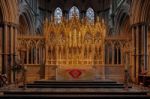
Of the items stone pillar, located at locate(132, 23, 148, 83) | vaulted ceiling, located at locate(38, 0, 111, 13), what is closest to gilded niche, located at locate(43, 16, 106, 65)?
stone pillar, located at locate(132, 23, 148, 83)

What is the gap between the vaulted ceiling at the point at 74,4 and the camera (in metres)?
31.7

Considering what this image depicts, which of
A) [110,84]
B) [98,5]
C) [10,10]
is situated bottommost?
[110,84]

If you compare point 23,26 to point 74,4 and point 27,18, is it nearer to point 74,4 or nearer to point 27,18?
point 27,18

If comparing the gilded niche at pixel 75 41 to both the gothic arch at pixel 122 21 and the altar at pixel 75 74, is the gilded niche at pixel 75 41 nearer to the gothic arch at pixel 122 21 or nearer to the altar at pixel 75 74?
the altar at pixel 75 74

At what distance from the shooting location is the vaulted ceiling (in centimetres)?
3170

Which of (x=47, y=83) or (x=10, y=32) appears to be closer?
(x=47, y=83)

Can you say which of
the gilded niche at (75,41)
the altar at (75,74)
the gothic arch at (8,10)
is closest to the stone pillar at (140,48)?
the gilded niche at (75,41)

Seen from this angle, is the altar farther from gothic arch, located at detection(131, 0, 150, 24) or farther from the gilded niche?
gothic arch, located at detection(131, 0, 150, 24)

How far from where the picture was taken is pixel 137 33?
17953mm

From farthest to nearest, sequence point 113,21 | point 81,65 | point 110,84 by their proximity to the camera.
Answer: point 113,21 → point 81,65 → point 110,84

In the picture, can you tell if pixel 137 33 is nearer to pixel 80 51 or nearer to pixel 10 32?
pixel 80 51

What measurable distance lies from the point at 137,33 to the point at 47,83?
22.3 ft

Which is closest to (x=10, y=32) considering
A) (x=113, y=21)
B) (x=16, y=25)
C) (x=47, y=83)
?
(x=16, y=25)

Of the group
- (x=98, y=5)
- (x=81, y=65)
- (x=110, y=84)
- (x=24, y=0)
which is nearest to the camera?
(x=110, y=84)
